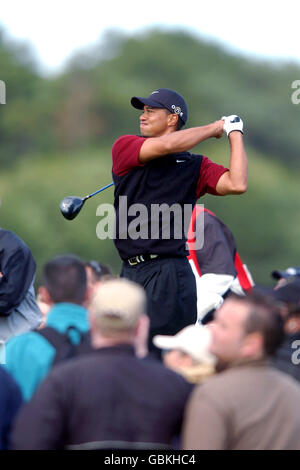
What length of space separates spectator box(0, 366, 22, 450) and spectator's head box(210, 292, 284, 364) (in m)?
0.89

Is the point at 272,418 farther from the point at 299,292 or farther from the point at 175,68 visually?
the point at 175,68

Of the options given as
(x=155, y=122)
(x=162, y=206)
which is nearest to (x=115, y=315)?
(x=162, y=206)

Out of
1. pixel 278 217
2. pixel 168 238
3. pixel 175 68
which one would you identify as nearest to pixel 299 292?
pixel 168 238

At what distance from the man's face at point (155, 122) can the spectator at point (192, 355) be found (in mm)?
2126

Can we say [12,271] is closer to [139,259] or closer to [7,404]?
[139,259]

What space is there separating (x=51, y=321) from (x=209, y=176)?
180cm

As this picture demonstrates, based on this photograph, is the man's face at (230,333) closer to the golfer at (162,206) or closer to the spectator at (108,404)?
the spectator at (108,404)

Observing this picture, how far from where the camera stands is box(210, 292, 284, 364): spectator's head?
3.96 meters

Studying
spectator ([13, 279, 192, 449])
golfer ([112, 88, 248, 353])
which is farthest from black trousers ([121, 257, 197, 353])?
spectator ([13, 279, 192, 449])

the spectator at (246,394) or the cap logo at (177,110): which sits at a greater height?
the cap logo at (177,110)

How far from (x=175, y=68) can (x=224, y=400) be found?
46287 mm

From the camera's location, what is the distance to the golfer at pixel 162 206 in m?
5.84

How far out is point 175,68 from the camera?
1933 inches

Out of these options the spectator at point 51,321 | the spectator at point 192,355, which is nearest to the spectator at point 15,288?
the spectator at point 51,321
